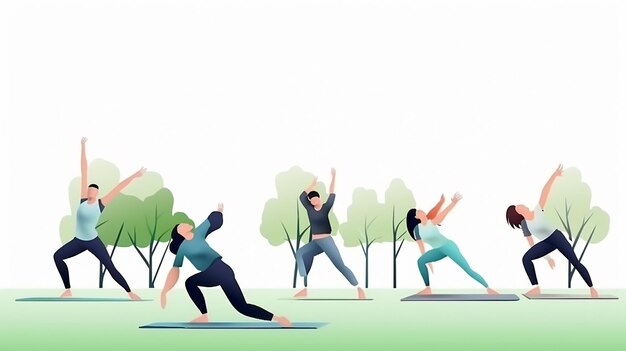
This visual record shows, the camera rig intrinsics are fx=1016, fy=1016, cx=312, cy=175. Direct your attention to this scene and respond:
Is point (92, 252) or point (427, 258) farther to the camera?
point (427, 258)

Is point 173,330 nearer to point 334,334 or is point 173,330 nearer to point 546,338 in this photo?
point 334,334

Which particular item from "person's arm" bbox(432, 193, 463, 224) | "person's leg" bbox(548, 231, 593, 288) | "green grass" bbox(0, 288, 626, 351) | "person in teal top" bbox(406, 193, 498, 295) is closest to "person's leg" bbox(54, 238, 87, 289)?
"green grass" bbox(0, 288, 626, 351)

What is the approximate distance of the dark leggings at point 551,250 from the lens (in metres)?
17.0

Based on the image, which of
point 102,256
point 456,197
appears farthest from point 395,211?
point 102,256

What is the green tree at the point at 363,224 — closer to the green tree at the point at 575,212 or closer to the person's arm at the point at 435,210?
the green tree at the point at 575,212

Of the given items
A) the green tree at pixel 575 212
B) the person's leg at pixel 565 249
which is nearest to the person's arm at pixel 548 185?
the person's leg at pixel 565 249

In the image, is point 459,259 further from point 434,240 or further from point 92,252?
point 92,252

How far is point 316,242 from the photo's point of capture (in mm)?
17031

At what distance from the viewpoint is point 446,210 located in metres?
16.7

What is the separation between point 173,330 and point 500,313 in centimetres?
481

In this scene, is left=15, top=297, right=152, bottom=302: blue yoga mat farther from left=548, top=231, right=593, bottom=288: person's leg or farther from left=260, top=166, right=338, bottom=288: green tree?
left=548, top=231, right=593, bottom=288: person's leg

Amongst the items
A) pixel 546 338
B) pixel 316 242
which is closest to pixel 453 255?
pixel 316 242

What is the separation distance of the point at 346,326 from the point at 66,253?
671cm

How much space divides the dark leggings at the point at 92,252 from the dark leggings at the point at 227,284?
4952 millimetres
